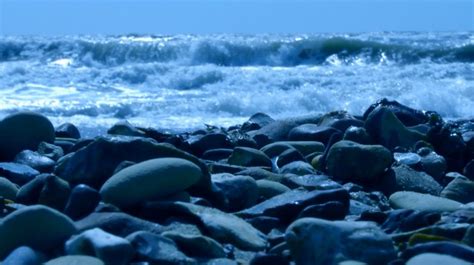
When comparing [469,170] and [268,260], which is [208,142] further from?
[268,260]

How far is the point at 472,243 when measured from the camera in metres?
2.88

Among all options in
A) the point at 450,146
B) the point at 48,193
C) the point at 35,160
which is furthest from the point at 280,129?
the point at 48,193

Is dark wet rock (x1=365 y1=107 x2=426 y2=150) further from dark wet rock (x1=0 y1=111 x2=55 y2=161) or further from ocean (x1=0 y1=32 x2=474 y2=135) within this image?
ocean (x1=0 y1=32 x2=474 y2=135)

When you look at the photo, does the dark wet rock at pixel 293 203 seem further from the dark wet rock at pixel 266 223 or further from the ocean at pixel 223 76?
the ocean at pixel 223 76

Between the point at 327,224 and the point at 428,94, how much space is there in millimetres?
10317

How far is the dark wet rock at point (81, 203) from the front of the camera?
328 centimetres

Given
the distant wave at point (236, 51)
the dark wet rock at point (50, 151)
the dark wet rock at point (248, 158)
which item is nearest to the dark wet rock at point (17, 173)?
the dark wet rock at point (50, 151)

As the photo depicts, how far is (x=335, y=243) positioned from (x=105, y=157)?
4.36 feet

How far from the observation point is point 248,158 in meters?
4.68

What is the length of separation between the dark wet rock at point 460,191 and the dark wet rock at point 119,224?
150cm

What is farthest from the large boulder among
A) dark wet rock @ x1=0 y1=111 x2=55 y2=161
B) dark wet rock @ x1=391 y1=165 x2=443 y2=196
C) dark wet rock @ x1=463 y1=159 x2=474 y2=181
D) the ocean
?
the ocean

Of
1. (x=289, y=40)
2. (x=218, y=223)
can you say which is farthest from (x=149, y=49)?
(x=218, y=223)

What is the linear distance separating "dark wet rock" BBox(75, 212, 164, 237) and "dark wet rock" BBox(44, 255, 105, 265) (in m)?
0.30

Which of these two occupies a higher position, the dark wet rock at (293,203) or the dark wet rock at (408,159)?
the dark wet rock at (293,203)
